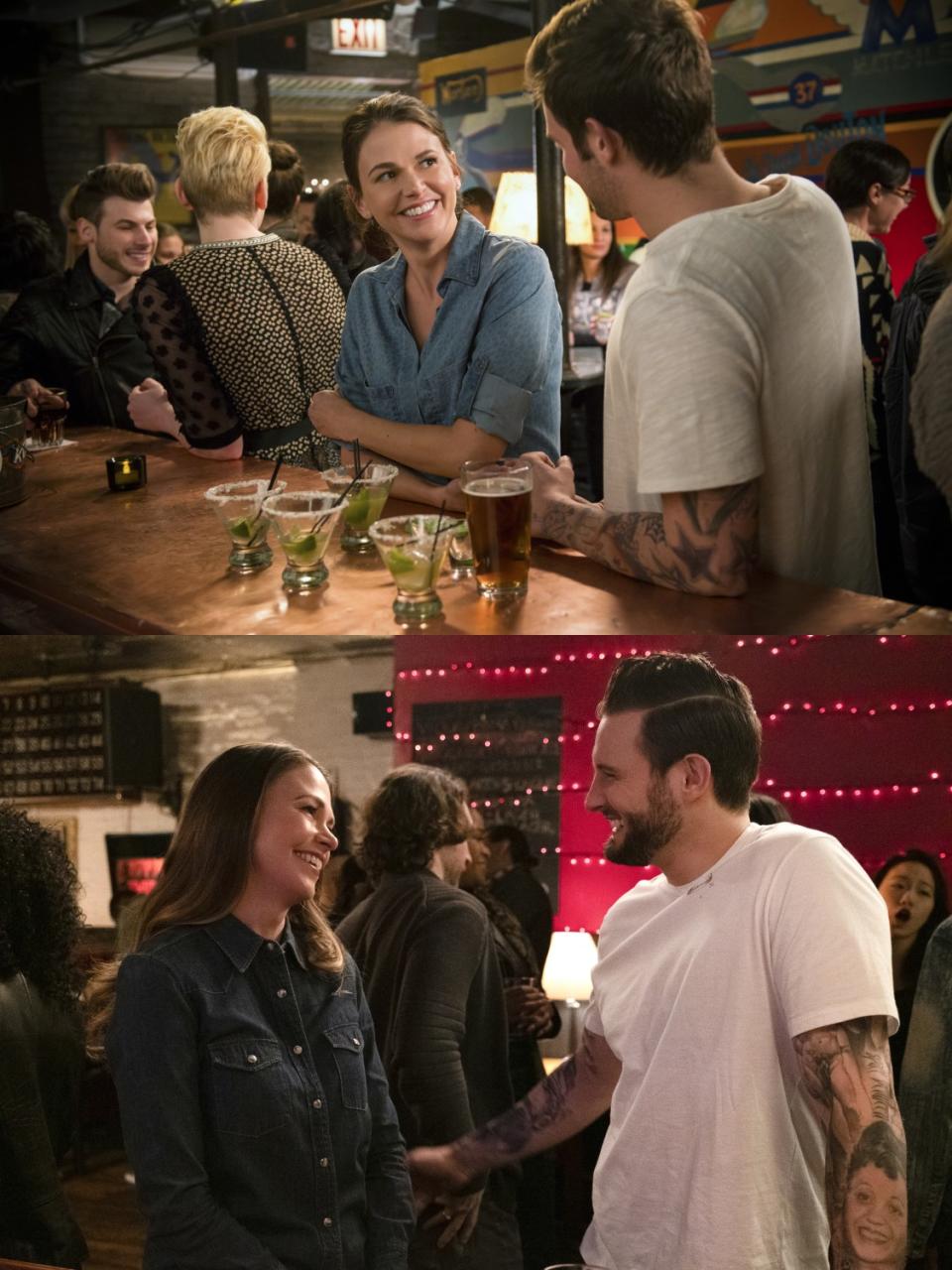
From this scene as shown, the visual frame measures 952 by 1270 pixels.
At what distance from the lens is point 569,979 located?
1.53 meters

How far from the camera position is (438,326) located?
2396mm

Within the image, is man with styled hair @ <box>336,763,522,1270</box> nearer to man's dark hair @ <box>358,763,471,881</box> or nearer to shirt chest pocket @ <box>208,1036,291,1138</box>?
man's dark hair @ <box>358,763,471,881</box>

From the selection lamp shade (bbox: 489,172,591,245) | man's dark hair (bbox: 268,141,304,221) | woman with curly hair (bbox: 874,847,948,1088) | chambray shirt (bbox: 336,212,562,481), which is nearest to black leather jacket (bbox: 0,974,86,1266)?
woman with curly hair (bbox: 874,847,948,1088)

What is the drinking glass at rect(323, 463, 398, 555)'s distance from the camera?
1.92 metres

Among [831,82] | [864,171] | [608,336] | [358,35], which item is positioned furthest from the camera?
[358,35]

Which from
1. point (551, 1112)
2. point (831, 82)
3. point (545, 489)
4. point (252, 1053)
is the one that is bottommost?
point (551, 1112)

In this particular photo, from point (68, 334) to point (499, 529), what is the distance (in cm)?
265

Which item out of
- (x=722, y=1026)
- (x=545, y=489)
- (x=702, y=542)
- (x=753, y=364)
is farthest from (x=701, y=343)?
(x=722, y=1026)

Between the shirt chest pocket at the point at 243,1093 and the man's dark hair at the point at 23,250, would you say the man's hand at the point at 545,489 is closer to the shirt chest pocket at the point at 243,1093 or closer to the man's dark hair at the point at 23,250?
the shirt chest pocket at the point at 243,1093

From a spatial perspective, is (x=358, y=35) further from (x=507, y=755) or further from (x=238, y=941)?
(x=238, y=941)

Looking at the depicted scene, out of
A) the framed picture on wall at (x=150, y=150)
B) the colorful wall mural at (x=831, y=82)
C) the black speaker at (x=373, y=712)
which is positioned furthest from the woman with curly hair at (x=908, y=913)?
the framed picture on wall at (x=150, y=150)

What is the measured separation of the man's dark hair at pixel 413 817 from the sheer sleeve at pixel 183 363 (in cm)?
123

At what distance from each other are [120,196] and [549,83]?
7.87 feet

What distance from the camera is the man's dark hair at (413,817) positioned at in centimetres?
156
